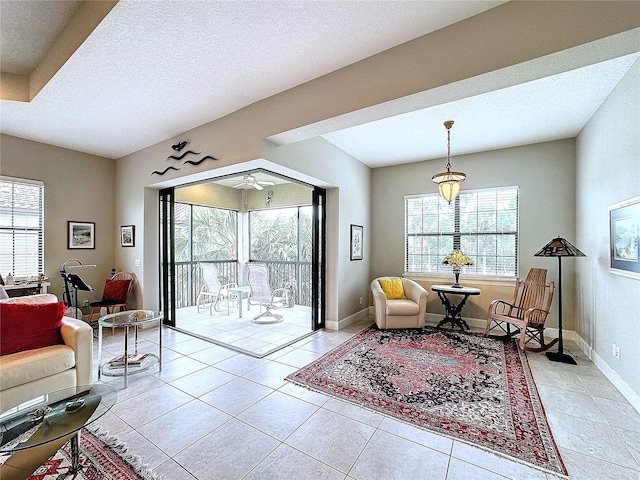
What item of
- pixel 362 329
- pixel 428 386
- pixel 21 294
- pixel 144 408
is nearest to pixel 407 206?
pixel 362 329

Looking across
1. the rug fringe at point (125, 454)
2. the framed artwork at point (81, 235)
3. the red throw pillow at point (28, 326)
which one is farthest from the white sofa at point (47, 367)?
the framed artwork at point (81, 235)

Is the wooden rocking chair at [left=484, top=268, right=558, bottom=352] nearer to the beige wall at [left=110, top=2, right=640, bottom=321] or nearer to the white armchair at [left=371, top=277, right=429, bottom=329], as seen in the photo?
the white armchair at [left=371, top=277, right=429, bottom=329]

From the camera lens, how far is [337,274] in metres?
4.80

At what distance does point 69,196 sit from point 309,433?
17.5ft

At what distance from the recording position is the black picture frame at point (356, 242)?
5.27 meters

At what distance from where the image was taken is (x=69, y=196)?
4.80 meters

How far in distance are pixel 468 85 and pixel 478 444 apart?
2556 mm

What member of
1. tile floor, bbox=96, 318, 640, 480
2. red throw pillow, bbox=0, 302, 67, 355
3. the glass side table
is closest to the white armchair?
tile floor, bbox=96, 318, 640, 480

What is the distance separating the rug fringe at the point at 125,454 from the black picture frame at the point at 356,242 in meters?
3.91

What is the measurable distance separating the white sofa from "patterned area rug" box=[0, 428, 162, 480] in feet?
1.69

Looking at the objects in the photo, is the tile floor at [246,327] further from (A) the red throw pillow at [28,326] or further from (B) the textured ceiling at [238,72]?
(B) the textured ceiling at [238,72]

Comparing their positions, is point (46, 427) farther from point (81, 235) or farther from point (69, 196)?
point (69, 196)

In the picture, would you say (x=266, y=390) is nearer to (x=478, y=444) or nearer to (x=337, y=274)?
(x=478, y=444)

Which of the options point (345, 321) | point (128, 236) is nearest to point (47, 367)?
point (128, 236)
